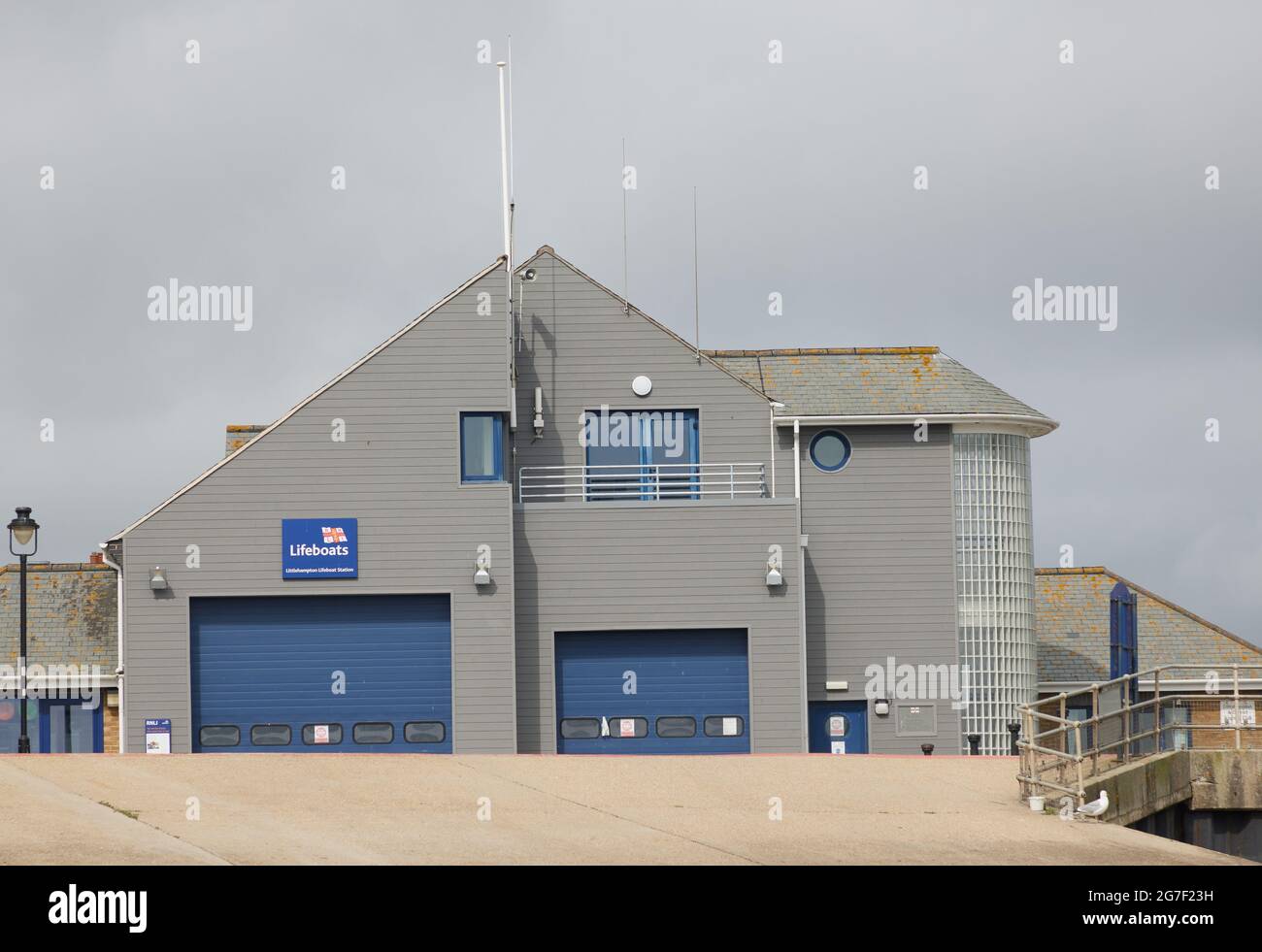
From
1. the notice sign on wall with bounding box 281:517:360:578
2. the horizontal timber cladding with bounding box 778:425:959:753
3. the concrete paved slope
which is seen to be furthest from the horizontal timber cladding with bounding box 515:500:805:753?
the concrete paved slope

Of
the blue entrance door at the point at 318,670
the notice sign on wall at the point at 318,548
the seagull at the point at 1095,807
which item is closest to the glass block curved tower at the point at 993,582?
the blue entrance door at the point at 318,670

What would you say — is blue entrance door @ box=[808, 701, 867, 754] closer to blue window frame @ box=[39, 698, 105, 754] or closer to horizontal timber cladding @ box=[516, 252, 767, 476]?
horizontal timber cladding @ box=[516, 252, 767, 476]

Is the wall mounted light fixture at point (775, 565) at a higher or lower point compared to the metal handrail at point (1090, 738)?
higher

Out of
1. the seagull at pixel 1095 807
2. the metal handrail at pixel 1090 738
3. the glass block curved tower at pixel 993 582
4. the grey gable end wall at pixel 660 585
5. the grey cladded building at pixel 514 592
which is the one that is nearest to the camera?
the seagull at pixel 1095 807

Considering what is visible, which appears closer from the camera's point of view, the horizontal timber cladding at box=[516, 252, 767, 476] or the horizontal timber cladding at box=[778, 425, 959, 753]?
the horizontal timber cladding at box=[778, 425, 959, 753]

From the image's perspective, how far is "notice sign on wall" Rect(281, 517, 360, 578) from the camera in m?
30.0

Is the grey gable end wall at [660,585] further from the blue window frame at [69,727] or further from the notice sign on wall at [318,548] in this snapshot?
the blue window frame at [69,727]

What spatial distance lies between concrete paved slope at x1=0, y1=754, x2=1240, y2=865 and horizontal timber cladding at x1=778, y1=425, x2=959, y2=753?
837 centimetres

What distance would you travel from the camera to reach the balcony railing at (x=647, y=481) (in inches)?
1260

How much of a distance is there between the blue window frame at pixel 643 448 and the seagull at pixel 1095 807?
13.2 m

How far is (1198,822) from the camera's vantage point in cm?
2364

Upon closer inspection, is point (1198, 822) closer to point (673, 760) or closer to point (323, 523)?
point (673, 760)

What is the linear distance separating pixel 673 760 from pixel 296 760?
4465 mm
